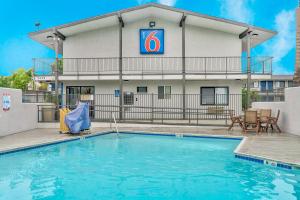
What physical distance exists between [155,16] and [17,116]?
36.2ft

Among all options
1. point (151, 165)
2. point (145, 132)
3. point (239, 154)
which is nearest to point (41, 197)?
point (151, 165)

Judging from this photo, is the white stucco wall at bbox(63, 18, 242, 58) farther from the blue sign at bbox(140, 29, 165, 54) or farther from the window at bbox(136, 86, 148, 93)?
the window at bbox(136, 86, 148, 93)

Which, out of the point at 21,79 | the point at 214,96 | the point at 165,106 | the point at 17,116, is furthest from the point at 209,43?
the point at 21,79

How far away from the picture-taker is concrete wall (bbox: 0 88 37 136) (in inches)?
520

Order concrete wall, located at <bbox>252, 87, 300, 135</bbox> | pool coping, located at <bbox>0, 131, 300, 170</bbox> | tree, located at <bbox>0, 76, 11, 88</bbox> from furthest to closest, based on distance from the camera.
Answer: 1. tree, located at <bbox>0, 76, 11, 88</bbox>
2. concrete wall, located at <bbox>252, 87, 300, 135</bbox>
3. pool coping, located at <bbox>0, 131, 300, 170</bbox>

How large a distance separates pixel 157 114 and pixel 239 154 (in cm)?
1200

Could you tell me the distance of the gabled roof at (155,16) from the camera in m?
18.9

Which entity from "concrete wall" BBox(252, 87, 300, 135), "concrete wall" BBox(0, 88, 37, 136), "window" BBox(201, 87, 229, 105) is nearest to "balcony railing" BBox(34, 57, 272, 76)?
"window" BBox(201, 87, 229, 105)

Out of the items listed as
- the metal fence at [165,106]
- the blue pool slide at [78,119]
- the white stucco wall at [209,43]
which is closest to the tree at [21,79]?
the metal fence at [165,106]

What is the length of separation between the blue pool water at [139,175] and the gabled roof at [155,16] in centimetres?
1053

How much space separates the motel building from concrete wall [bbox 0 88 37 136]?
4.32 m

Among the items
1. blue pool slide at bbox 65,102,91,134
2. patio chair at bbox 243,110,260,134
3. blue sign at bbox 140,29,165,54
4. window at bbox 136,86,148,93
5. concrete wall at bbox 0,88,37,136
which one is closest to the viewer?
concrete wall at bbox 0,88,37,136

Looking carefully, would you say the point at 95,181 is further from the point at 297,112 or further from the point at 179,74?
the point at 179,74

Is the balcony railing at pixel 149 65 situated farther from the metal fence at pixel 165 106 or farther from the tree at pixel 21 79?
the tree at pixel 21 79
